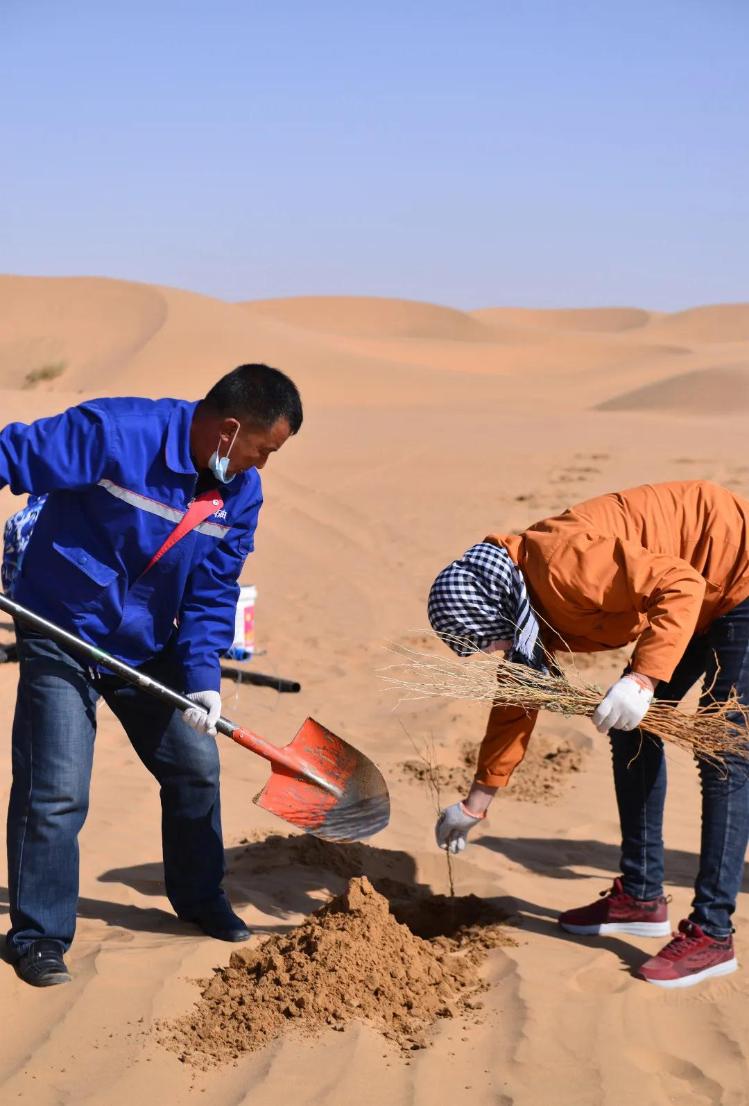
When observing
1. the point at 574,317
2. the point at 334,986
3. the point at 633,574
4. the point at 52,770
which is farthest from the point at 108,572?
the point at 574,317

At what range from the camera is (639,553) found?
3.07 m

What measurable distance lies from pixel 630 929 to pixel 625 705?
983 mm

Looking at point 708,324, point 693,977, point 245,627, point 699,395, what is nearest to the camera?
point 693,977

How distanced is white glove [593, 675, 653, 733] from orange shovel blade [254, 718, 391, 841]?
2.56ft

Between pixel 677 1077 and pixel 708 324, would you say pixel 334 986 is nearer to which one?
pixel 677 1077

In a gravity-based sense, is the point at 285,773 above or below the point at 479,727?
above

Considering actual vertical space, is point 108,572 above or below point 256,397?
below

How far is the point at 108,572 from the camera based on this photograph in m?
3.18

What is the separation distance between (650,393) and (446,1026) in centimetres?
1986

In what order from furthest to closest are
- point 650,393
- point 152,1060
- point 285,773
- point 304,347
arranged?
point 304,347 → point 650,393 → point 285,773 → point 152,1060

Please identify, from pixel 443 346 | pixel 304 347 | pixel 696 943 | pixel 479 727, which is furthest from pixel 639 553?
pixel 443 346

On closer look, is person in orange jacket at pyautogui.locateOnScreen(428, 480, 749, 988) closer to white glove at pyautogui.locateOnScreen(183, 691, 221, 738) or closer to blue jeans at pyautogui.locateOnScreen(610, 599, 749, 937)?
blue jeans at pyautogui.locateOnScreen(610, 599, 749, 937)

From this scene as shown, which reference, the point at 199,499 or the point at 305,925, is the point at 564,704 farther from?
→ the point at 199,499

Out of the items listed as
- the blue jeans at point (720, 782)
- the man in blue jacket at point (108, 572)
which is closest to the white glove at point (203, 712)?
the man in blue jacket at point (108, 572)
